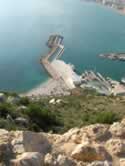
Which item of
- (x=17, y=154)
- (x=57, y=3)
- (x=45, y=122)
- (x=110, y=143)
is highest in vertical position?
(x=17, y=154)

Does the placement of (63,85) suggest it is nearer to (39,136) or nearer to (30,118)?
(30,118)

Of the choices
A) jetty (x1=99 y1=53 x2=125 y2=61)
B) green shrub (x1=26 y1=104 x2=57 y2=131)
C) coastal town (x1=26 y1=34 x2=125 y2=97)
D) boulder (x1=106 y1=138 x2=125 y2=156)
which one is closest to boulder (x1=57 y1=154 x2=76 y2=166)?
boulder (x1=106 y1=138 x2=125 y2=156)

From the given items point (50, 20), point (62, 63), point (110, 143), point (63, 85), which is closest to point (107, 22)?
point (50, 20)

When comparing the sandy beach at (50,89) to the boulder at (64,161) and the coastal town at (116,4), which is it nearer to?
the boulder at (64,161)

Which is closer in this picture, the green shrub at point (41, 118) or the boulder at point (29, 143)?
the boulder at point (29, 143)

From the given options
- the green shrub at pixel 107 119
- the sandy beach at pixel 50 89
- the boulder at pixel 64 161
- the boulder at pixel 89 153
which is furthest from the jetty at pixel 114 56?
the boulder at pixel 64 161

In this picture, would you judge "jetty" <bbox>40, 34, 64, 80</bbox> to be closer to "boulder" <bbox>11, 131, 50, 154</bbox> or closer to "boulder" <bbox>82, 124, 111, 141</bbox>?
"boulder" <bbox>82, 124, 111, 141</bbox>
